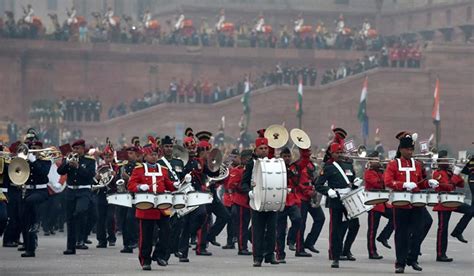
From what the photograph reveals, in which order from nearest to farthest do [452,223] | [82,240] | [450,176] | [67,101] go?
[450,176] < [82,240] < [452,223] < [67,101]

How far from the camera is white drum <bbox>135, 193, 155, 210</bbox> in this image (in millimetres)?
24328

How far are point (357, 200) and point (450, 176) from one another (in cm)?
254

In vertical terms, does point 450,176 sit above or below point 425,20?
below

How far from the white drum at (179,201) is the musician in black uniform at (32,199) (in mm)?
3254

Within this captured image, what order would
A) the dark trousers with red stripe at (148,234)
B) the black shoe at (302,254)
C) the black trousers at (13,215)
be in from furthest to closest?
the black trousers at (13,215) → the black shoe at (302,254) → the dark trousers with red stripe at (148,234)

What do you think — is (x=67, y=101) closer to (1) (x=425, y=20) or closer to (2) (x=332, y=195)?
(1) (x=425, y=20)

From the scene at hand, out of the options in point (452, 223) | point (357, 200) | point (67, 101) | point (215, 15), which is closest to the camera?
point (357, 200)

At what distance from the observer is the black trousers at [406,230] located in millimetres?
24578

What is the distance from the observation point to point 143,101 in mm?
79375

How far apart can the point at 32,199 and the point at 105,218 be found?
12.1 feet

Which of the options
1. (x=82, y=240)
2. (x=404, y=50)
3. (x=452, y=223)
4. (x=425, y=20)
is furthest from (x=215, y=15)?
(x=82, y=240)

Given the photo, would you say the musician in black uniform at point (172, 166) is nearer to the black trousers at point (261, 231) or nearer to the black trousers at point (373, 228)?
the black trousers at point (261, 231)

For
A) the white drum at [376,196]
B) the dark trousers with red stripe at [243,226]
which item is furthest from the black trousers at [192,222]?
the white drum at [376,196]

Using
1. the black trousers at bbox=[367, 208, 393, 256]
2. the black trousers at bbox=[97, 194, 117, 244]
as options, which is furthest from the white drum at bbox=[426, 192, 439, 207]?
the black trousers at bbox=[97, 194, 117, 244]
